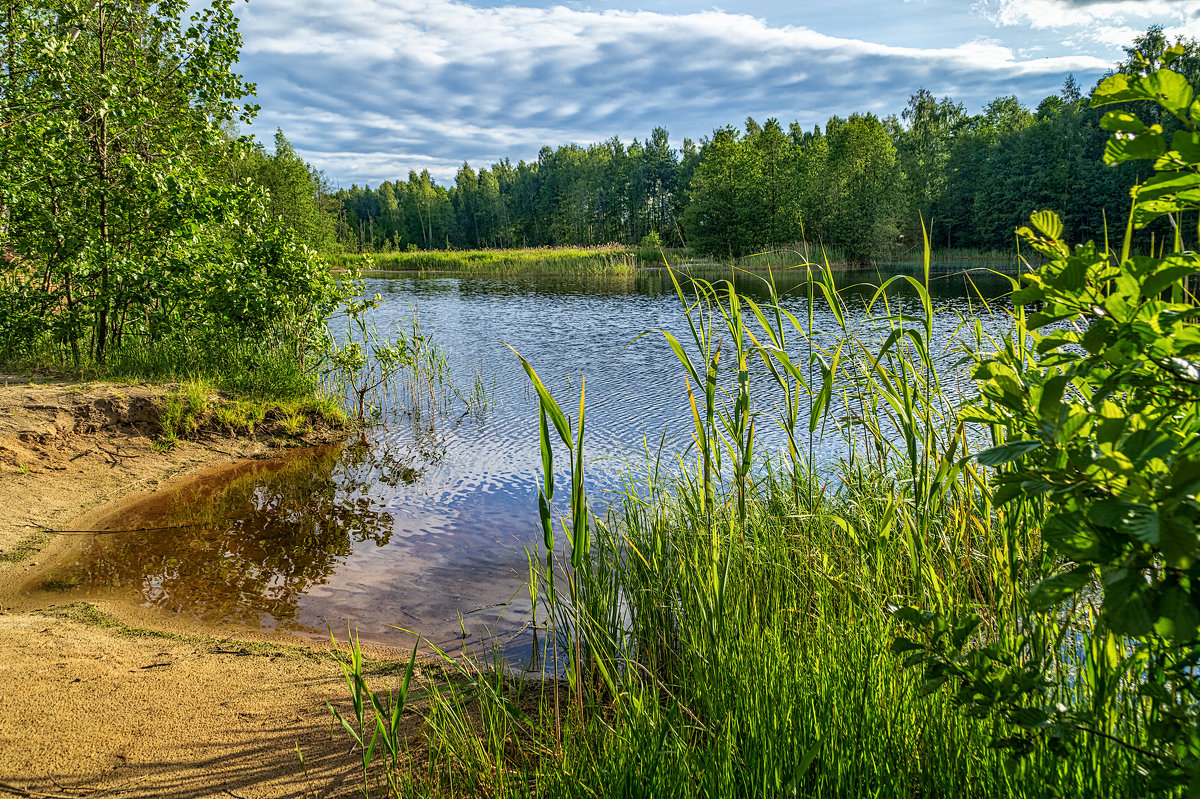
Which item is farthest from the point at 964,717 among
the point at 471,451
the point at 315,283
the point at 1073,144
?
the point at 1073,144

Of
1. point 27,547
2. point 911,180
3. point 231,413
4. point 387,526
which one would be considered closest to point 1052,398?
→ point 387,526

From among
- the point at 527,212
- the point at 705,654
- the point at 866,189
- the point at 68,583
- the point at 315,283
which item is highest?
the point at 527,212

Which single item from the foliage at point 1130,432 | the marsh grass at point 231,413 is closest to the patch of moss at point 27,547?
the marsh grass at point 231,413

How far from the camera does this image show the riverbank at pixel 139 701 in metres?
2.52

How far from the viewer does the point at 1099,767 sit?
1.53 metres

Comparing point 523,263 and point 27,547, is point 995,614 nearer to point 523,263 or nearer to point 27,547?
point 27,547

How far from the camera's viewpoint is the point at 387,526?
6266mm

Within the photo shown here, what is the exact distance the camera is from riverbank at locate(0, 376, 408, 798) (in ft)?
8.27

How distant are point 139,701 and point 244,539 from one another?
285 cm

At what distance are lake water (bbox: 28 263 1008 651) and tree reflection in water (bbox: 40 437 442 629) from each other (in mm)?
17

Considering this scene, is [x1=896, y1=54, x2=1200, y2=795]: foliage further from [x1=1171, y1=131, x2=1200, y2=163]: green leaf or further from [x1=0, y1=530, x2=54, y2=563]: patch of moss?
[x1=0, y1=530, x2=54, y2=563]: patch of moss

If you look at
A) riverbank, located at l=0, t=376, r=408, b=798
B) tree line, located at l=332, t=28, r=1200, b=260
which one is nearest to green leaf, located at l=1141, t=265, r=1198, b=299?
riverbank, located at l=0, t=376, r=408, b=798

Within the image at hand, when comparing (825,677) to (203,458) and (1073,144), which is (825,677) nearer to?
(203,458)

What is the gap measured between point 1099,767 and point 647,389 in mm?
9626
